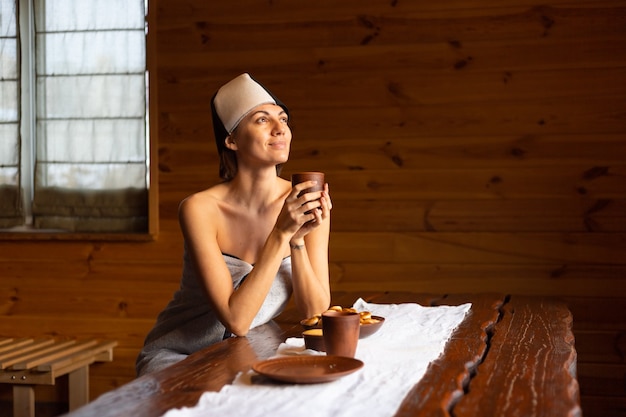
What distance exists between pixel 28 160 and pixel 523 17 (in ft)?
8.04

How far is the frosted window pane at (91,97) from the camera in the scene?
373cm

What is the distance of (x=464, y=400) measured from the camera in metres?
1.25

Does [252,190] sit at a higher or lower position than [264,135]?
lower

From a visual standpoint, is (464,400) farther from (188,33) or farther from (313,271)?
(188,33)

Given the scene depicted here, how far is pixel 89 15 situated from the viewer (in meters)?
3.76

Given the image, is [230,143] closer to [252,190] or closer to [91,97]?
[252,190]

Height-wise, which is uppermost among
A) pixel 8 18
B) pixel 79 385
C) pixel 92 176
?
pixel 8 18

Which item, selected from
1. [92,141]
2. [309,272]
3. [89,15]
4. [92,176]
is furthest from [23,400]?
[89,15]

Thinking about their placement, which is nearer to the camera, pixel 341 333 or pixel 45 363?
pixel 341 333

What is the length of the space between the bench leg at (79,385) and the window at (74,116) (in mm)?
683

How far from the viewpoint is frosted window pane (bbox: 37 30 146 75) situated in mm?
3723

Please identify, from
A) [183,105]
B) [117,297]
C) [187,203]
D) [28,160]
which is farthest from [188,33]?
[187,203]

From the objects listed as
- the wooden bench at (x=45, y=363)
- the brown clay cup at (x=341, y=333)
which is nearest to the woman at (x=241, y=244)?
the brown clay cup at (x=341, y=333)

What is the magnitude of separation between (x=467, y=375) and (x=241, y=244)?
3.40 ft
